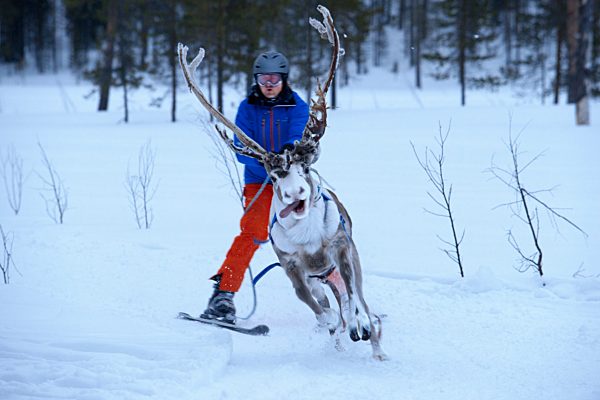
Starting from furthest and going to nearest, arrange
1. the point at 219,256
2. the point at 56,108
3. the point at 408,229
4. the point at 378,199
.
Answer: the point at 56,108 → the point at 378,199 → the point at 408,229 → the point at 219,256

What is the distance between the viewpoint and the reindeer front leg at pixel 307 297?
4.45 m

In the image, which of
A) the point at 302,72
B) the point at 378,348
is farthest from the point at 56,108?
the point at 378,348

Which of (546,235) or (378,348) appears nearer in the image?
(378,348)

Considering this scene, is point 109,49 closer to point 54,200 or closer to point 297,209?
point 54,200

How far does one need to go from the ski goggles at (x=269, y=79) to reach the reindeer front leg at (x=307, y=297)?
1454 millimetres

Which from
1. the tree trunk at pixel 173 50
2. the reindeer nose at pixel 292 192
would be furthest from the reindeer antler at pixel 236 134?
the tree trunk at pixel 173 50

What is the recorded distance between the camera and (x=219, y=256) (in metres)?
6.80

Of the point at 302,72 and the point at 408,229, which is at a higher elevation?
the point at 302,72

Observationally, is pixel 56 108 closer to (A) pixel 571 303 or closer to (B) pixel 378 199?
(B) pixel 378 199


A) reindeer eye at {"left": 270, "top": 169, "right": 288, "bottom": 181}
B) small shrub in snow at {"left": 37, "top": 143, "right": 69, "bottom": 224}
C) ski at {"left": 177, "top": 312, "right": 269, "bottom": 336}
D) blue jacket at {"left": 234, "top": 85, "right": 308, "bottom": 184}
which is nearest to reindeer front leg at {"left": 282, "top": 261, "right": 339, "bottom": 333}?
ski at {"left": 177, "top": 312, "right": 269, "bottom": 336}

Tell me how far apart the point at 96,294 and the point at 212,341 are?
5.79 ft

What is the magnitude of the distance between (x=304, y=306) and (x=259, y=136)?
5.62 ft

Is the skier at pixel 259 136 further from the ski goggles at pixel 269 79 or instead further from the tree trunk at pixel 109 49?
the tree trunk at pixel 109 49

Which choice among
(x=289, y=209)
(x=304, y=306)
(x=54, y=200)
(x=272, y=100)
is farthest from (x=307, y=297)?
(x=54, y=200)
